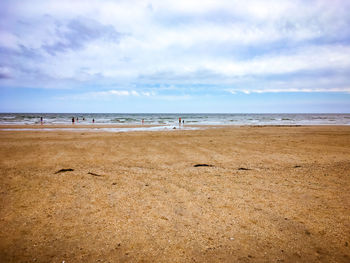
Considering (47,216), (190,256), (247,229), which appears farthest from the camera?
(47,216)

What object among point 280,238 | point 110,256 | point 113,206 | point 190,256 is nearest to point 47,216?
point 113,206

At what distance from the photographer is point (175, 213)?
4891 millimetres

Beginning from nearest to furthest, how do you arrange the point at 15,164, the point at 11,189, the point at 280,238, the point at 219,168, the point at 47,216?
the point at 280,238, the point at 47,216, the point at 11,189, the point at 219,168, the point at 15,164

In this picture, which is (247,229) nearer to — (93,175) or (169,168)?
(169,168)

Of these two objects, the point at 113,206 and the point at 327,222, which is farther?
the point at 113,206

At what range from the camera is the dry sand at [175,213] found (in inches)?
145

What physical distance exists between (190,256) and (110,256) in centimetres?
140

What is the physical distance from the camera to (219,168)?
8.57 metres

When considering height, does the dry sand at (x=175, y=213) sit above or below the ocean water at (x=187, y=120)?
below

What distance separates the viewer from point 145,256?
358 centimetres

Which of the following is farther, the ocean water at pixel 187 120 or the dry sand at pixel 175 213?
the ocean water at pixel 187 120

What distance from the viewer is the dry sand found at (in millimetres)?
3682

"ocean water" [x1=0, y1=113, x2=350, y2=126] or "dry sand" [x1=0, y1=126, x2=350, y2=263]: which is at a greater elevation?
"ocean water" [x1=0, y1=113, x2=350, y2=126]

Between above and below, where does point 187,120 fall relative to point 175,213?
above
